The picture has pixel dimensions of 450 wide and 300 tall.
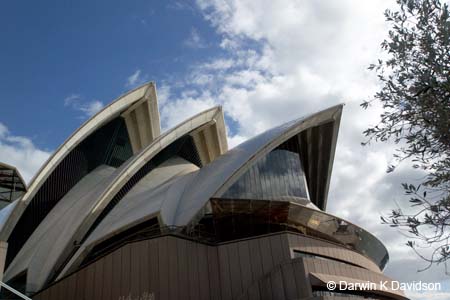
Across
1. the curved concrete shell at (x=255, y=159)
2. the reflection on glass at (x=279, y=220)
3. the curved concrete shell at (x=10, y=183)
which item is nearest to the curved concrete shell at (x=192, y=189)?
the curved concrete shell at (x=255, y=159)

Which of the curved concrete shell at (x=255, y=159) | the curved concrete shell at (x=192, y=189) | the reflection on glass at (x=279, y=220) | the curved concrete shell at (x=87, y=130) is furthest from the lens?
the curved concrete shell at (x=87, y=130)

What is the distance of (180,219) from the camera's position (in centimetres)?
1834

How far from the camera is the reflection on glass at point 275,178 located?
1967 cm

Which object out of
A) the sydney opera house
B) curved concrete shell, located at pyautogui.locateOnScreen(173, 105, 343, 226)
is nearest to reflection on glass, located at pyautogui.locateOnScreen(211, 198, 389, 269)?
the sydney opera house

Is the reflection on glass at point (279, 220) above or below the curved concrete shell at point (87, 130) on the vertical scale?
below

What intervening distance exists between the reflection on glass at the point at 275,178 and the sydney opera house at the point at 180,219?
0.23 ft

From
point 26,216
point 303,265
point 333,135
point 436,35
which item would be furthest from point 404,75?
point 26,216

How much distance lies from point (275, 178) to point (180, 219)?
18.5 ft

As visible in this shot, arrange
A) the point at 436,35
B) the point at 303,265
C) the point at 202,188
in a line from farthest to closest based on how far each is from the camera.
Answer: the point at 202,188, the point at 303,265, the point at 436,35

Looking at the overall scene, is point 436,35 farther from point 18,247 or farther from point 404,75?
point 18,247

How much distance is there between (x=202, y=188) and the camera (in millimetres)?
20203

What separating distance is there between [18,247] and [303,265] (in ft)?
56.8

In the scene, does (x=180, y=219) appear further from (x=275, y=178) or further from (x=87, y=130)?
(x=87, y=130)

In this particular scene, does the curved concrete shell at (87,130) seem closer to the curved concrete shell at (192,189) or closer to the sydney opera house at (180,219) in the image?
the sydney opera house at (180,219)
